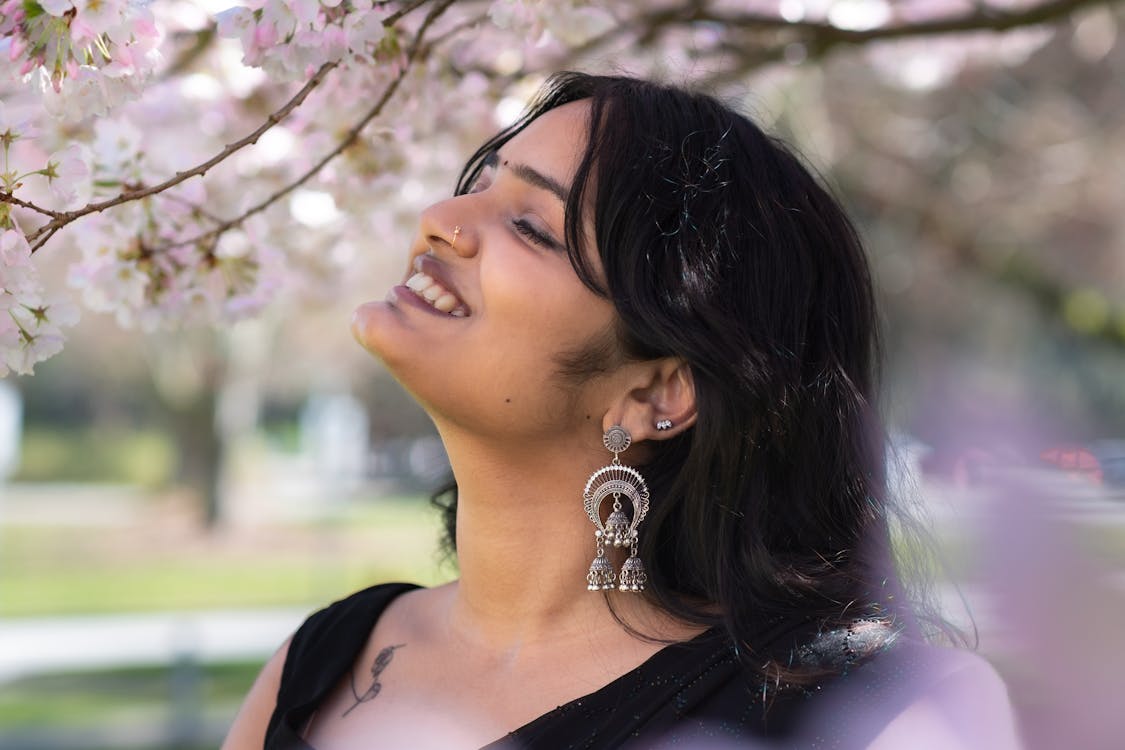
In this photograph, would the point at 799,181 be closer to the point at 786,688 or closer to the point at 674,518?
the point at 674,518

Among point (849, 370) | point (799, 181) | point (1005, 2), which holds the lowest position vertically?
point (849, 370)

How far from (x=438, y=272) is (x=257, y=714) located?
2.73 feet

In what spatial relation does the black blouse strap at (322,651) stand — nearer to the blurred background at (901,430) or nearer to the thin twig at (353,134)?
the blurred background at (901,430)

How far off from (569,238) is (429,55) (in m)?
0.50

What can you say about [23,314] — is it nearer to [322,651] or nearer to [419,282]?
[419,282]

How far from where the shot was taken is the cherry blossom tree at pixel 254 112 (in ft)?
4.60

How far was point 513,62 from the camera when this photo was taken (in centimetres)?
256

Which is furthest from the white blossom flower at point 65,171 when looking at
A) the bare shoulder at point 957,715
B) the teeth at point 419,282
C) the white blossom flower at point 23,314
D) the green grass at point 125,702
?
the green grass at point 125,702

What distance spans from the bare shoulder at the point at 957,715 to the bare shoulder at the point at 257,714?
1044 millimetres

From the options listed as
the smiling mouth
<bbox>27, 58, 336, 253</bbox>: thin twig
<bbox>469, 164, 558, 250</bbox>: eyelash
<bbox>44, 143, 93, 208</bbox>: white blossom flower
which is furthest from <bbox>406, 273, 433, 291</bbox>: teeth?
<bbox>44, 143, 93, 208</bbox>: white blossom flower

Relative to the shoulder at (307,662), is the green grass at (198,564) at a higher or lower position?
higher

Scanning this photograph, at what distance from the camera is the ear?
6.05 feet

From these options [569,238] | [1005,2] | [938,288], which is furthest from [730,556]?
[938,288]

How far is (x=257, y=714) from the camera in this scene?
207 cm
